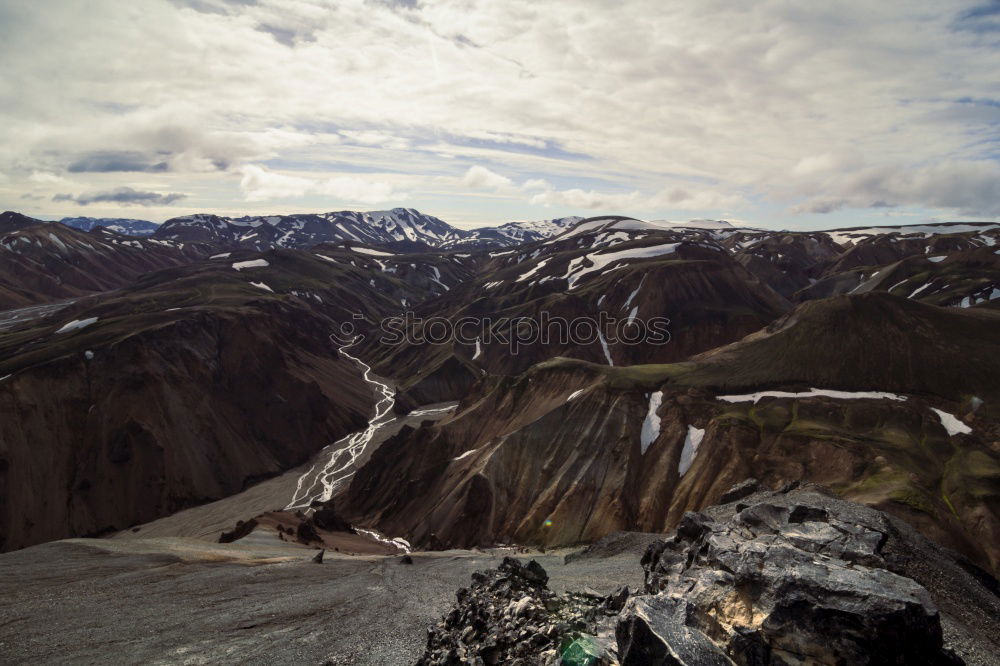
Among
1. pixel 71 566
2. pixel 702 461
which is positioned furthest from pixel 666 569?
pixel 71 566

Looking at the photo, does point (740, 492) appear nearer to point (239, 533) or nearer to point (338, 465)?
point (239, 533)

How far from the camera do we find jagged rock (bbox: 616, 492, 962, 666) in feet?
49.2

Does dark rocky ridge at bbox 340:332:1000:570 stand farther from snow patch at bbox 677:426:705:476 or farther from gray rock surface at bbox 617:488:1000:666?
gray rock surface at bbox 617:488:1000:666

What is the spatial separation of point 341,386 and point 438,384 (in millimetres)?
26926

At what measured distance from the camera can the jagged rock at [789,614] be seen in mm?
15008

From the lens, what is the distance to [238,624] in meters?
29.9

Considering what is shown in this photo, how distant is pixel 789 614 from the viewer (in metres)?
16.1

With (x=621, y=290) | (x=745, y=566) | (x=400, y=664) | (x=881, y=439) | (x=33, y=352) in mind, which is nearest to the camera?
(x=745, y=566)

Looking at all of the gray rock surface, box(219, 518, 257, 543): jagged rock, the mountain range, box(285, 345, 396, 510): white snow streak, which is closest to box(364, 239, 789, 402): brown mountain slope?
the mountain range

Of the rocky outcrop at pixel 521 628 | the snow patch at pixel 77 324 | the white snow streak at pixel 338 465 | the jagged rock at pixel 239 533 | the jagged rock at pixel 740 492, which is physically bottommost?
the white snow streak at pixel 338 465

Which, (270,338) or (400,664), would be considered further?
(270,338)

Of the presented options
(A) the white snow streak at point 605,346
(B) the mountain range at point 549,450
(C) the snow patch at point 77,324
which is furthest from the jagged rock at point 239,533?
(A) the white snow streak at point 605,346

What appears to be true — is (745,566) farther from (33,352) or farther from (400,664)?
(33,352)

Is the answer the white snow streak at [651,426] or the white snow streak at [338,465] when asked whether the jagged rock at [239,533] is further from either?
the white snow streak at [651,426]
